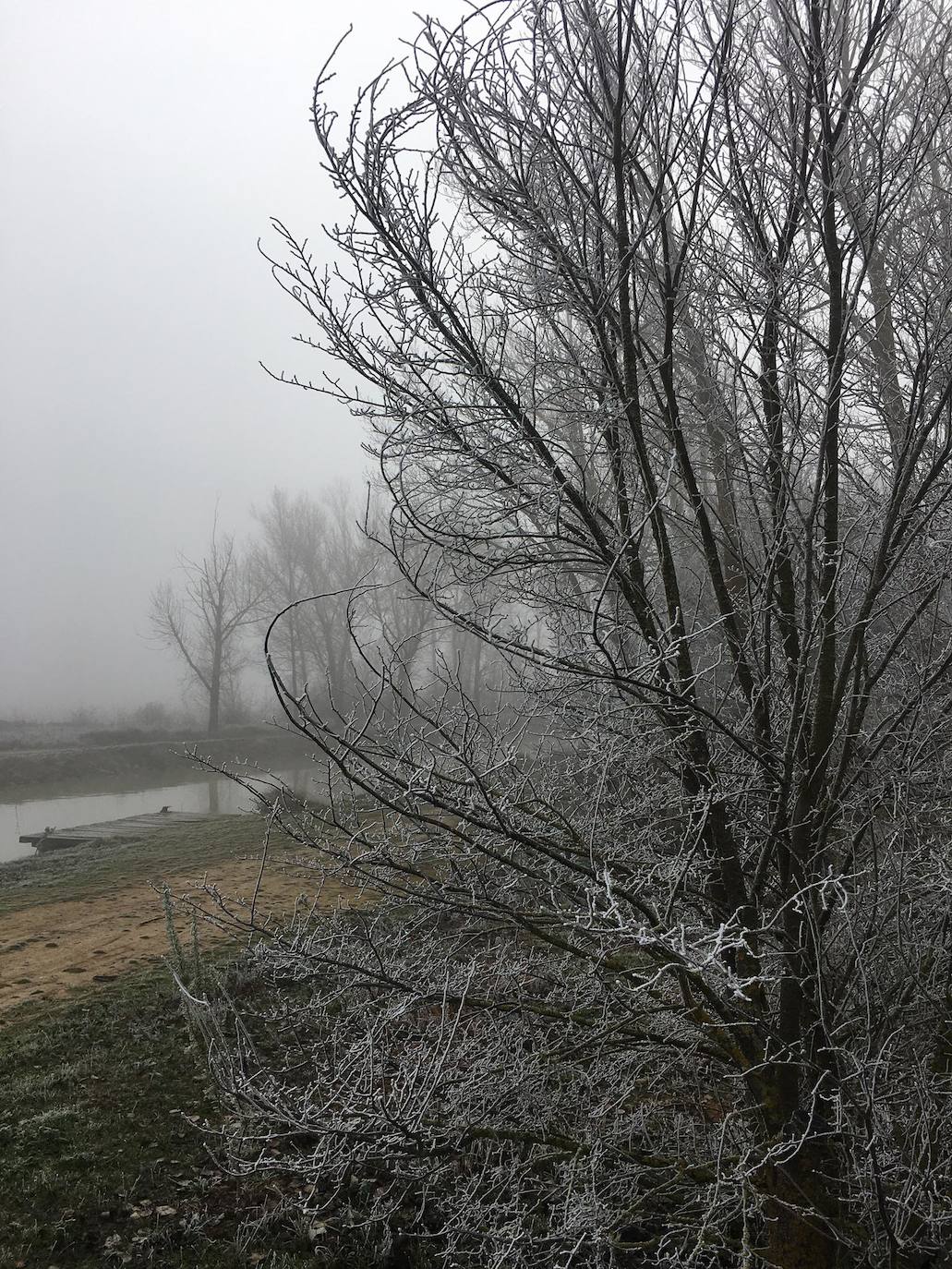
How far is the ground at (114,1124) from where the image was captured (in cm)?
371

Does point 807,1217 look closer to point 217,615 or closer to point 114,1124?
point 114,1124

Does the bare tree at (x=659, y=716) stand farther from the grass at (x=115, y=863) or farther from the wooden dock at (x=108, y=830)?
the wooden dock at (x=108, y=830)

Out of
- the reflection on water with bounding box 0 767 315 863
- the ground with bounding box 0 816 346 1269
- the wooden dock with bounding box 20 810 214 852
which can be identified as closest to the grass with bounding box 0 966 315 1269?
the ground with bounding box 0 816 346 1269

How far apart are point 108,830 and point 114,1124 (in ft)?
41.1

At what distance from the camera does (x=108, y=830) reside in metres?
16.0

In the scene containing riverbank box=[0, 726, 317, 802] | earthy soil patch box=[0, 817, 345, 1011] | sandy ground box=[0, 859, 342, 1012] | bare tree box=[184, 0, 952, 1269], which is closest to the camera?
bare tree box=[184, 0, 952, 1269]

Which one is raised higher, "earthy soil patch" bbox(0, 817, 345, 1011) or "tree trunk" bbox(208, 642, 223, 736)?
"tree trunk" bbox(208, 642, 223, 736)

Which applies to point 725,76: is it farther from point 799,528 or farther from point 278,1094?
point 278,1094

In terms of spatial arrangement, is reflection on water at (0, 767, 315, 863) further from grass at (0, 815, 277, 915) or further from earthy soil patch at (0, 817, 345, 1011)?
earthy soil patch at (0, 817, 345, 1011)

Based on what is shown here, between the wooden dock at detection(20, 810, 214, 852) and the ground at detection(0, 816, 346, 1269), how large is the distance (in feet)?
22.1

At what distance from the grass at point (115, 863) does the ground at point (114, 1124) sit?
197 centimetres

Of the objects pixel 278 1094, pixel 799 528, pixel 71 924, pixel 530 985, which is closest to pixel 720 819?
pixel 799 528

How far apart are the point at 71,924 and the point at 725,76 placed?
9.36 metres

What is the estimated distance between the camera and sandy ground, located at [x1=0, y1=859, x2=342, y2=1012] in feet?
23.4
